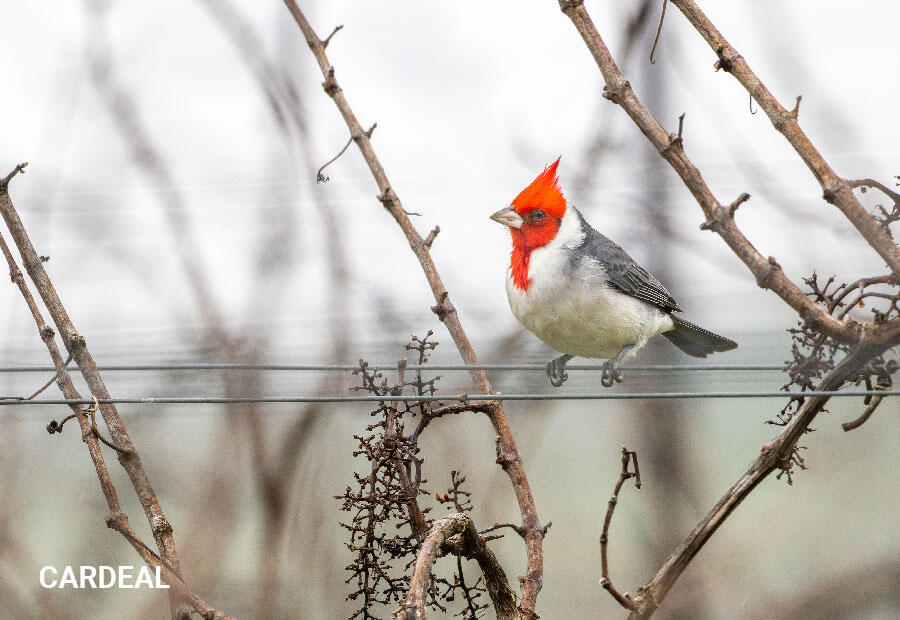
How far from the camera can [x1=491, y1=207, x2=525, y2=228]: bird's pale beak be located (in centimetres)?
186

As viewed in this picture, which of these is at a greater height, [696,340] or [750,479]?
[696,340]

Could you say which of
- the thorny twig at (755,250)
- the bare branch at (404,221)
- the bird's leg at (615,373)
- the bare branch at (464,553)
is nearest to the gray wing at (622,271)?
the bird's leg at (615,373)

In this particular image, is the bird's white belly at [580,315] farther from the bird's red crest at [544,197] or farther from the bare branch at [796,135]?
the bare branch at [796,135]

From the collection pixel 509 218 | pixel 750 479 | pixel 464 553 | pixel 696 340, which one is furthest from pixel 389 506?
pixel 696 340

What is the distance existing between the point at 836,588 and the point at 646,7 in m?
1.64

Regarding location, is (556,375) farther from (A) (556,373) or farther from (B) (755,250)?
(B) (755,250)

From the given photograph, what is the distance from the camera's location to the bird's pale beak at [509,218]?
1862 mm

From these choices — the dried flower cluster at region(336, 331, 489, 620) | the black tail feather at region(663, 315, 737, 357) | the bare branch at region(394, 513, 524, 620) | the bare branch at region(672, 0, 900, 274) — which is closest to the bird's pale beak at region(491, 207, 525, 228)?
the black tail feather at region(663, 315, 737, 357)

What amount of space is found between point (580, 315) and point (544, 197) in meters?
Answer: 0.27

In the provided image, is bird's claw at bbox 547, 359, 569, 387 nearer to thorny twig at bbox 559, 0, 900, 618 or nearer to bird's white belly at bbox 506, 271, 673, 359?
bird's white belly at bbox 506, 271, 673, 359

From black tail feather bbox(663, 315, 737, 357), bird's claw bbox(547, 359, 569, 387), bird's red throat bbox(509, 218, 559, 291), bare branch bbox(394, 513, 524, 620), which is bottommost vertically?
bare branch bbox(394, 513, 524, 620)

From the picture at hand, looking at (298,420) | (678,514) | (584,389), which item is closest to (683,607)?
(678,514)

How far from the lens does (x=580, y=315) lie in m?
1.96

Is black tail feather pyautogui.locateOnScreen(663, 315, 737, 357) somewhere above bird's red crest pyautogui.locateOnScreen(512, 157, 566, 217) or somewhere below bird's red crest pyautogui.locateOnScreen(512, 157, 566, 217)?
below
